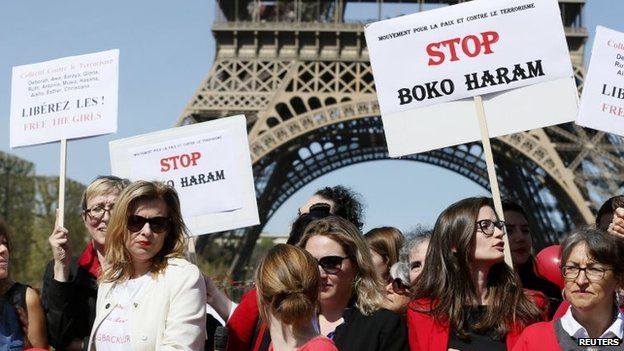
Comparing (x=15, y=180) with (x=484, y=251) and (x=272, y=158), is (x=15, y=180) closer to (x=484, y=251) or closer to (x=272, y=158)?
Result: (x=272, y=158)

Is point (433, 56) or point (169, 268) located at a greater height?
point (433, 56)

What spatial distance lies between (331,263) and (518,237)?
5.37 ft

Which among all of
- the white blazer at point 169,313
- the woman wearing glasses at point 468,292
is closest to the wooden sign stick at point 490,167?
the woman wearing glasses at point 468,292

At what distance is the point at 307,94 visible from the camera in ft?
91.5

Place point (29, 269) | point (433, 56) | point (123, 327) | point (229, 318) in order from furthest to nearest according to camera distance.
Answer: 1. point (29, 269)
2. point (433, 56)
3. point (229, 318)
4. point (123, 327)

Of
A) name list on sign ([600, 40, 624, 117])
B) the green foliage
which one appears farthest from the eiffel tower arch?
name list on sign ([600, 40, 624, 117])

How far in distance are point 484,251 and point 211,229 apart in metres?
2.10

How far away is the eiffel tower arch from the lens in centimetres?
→ 2597

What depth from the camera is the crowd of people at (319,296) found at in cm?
395

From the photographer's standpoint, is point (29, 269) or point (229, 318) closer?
Answer: point (229, 318)

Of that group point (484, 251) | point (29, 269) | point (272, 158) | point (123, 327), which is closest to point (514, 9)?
point (484, 251)

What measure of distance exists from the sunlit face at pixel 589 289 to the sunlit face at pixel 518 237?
1.61 metres

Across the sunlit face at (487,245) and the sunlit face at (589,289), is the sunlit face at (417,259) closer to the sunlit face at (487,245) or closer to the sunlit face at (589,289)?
the sunlit face at (487,245)

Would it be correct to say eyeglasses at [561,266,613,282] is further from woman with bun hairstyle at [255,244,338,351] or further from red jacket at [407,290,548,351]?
woman with bun hairstyle at [255,244,338,351]
